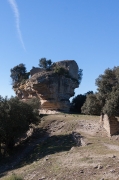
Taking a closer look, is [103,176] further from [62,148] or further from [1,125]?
[1,125]

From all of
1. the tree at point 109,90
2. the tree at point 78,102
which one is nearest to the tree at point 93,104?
the tree at point 109,90

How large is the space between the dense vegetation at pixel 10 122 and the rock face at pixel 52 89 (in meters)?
25.4

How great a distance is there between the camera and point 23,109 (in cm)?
3409

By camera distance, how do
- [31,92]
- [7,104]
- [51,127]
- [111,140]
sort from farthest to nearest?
[31,92] < [51,127] < [7,104] < [111,140]

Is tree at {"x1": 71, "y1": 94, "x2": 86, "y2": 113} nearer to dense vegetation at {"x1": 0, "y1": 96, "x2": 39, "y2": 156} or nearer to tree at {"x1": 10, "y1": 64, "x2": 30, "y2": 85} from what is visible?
tree at {"x1": 10, "y1": 64, "x2": 30, "y2": 85}

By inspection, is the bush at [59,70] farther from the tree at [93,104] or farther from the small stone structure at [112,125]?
the small stone structure at [112,125]

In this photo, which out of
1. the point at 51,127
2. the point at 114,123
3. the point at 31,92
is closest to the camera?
the point at 114,123

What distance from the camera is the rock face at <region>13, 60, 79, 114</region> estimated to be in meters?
60.1

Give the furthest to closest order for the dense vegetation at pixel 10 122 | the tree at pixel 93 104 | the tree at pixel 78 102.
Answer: the tree at pixel 78 102 < the dense vegetation at pixel 10 122 < the tree at pixel 93 104

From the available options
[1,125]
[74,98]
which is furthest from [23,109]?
[74,98]

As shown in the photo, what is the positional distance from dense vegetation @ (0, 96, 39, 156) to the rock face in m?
25.4

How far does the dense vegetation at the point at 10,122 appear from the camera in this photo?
30.6 meters

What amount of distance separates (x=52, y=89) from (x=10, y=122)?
2971 cm

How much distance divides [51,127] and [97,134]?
36.7 ft
